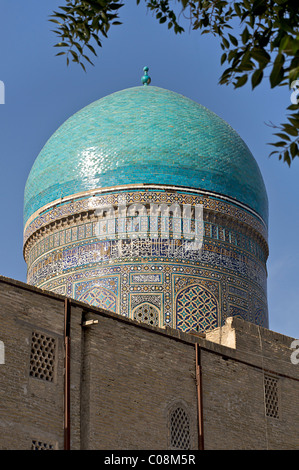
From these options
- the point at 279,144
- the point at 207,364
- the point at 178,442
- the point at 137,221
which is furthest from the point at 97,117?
the point at 279,144

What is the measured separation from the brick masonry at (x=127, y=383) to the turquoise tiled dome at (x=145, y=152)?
296 centimetres

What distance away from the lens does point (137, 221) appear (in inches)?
531

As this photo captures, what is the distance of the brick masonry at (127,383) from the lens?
8992mm

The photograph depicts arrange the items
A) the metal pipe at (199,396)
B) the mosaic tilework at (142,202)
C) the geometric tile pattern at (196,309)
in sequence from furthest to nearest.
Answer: the mosaic tilework at (142,202)
the geometric tile pattern at (196,309)
the metal pipe at (199,396)

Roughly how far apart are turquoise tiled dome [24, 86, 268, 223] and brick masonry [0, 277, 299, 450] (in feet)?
9.71

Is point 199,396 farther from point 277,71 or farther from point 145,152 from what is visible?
point 277,71


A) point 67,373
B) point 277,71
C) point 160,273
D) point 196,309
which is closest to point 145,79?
point 160,273

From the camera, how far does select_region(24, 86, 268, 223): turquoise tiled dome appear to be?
1381 centimetres

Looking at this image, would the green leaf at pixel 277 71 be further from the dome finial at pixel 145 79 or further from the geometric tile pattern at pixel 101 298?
the dome finial at pixel 145 79

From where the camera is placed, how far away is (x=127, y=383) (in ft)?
32.6

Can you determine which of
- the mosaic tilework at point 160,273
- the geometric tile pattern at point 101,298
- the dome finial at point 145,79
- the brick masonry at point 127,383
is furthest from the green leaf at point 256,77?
the dome finial at point 145,79

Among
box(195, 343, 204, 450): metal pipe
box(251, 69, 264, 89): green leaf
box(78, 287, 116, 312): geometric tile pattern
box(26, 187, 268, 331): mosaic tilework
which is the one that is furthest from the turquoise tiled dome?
box(251, 69, 264, 89): green leaf

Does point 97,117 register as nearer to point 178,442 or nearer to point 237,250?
point 237,250

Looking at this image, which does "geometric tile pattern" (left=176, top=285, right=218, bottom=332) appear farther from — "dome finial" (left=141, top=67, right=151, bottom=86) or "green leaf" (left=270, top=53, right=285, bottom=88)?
"green leaf" (left=270, top=53, right=285, bottom=88)
